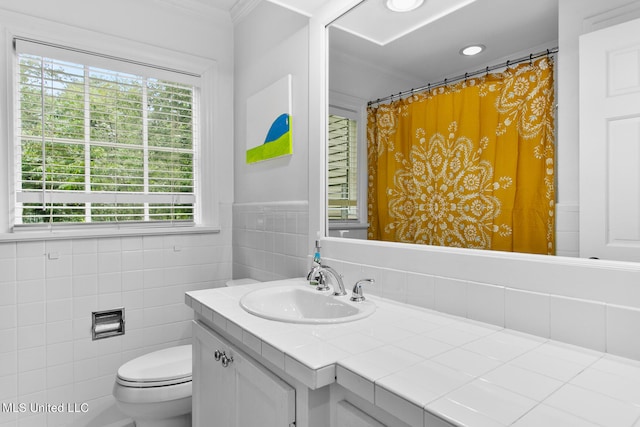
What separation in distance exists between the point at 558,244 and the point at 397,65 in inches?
33.7

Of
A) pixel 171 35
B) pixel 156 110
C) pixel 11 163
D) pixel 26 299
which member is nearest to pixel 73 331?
pixel 26 299

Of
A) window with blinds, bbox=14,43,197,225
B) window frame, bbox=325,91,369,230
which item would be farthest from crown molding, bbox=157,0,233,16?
window frame, bbox=325,91,369,230

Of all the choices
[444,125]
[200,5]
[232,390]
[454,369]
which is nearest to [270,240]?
[232,390]

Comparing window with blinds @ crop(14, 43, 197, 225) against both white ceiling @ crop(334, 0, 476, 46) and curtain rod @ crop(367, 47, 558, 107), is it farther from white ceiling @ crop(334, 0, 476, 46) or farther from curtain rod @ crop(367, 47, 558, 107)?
curtain rod @ crop(367, 47, 558, 107)

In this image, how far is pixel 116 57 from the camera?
2057 mm

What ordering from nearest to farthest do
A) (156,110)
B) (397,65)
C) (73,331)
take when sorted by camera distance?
(397,65) < (73,331) < (156,110)

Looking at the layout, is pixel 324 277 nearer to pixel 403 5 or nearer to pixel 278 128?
pixel 278 128

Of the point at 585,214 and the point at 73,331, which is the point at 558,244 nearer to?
the point at 585,214

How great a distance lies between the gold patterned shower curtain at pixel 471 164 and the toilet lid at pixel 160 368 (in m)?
1.14

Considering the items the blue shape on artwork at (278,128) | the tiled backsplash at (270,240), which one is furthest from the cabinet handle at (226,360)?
the blue shape on artwork at (278,128)

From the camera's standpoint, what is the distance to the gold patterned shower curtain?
3.26ft

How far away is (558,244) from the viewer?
94cm

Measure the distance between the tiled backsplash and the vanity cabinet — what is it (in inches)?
24.0

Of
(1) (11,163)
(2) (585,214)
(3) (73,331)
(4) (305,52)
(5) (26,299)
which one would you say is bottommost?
(3) (73,331)
